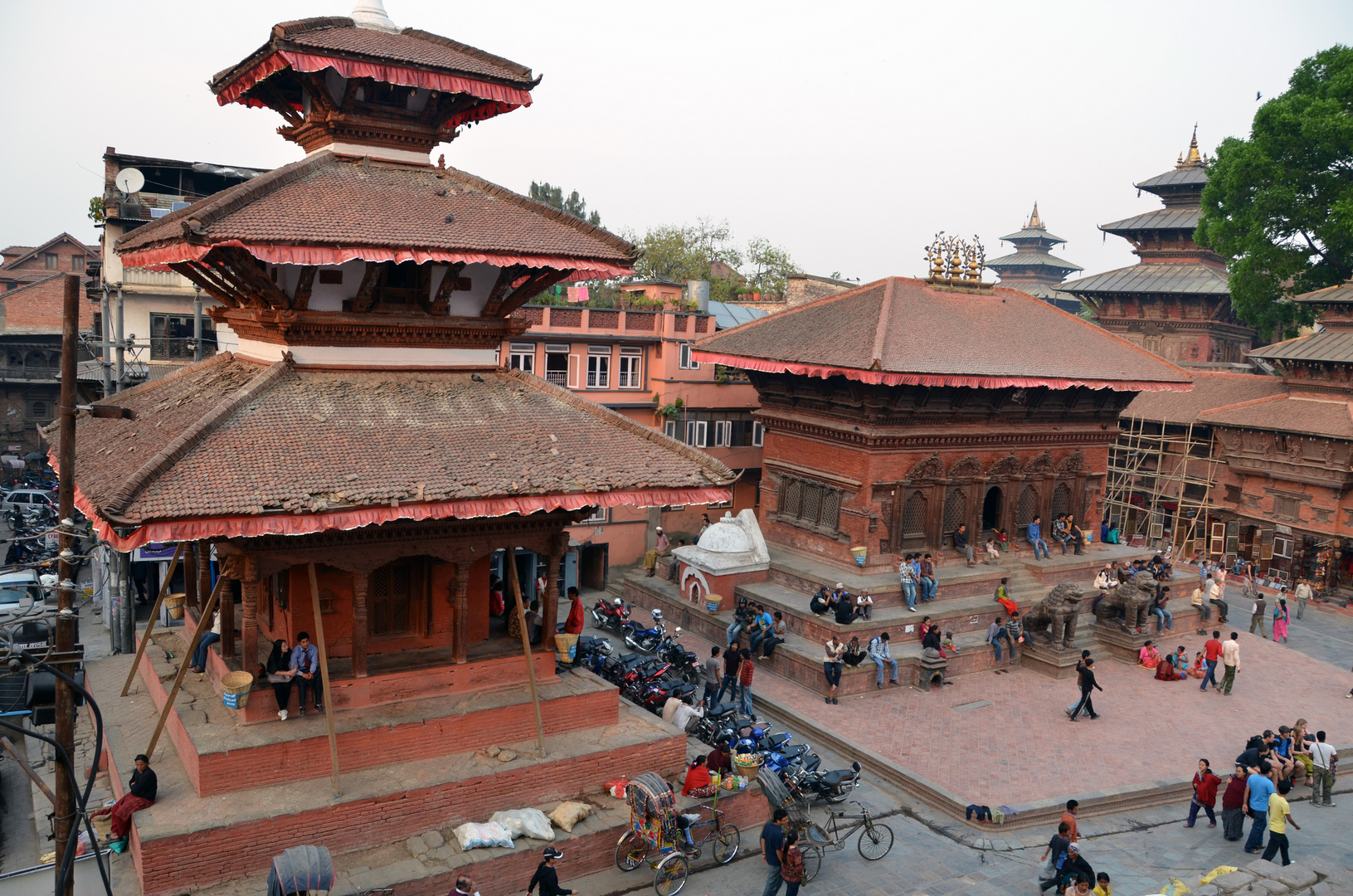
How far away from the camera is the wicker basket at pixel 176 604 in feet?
49.8

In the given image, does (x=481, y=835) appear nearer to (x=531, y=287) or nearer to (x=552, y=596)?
(x=552, y=596)

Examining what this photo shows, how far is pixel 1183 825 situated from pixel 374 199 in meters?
15.4

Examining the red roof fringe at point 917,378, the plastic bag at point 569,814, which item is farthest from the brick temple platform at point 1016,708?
the plastic bag at point 569,814

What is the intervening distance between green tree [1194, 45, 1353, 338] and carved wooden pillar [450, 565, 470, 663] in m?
35.3

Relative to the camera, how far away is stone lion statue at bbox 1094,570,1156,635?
76.5 ft

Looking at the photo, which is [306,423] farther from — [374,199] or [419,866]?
[419,866]

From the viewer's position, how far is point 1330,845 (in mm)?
14359

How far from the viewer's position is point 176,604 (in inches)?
599

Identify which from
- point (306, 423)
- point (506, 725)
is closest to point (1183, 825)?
point (506, 725)

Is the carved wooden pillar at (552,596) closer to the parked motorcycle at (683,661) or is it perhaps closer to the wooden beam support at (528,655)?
the wooden beam support at (528,655)

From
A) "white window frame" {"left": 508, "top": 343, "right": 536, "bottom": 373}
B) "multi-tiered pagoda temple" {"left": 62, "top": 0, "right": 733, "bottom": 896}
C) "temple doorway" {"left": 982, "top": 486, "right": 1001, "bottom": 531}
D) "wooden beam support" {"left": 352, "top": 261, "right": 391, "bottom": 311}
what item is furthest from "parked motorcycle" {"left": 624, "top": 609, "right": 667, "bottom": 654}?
"wooden beam support" {"left": 352, "top": 261, "right": 391, "bottom": 311}

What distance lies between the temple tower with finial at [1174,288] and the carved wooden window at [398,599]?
39105 mm

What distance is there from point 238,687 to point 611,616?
11.9 meters

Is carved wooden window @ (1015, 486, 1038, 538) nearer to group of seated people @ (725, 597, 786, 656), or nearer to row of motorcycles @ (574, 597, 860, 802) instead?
group of seated people @ (725, 597, 786, 656)
